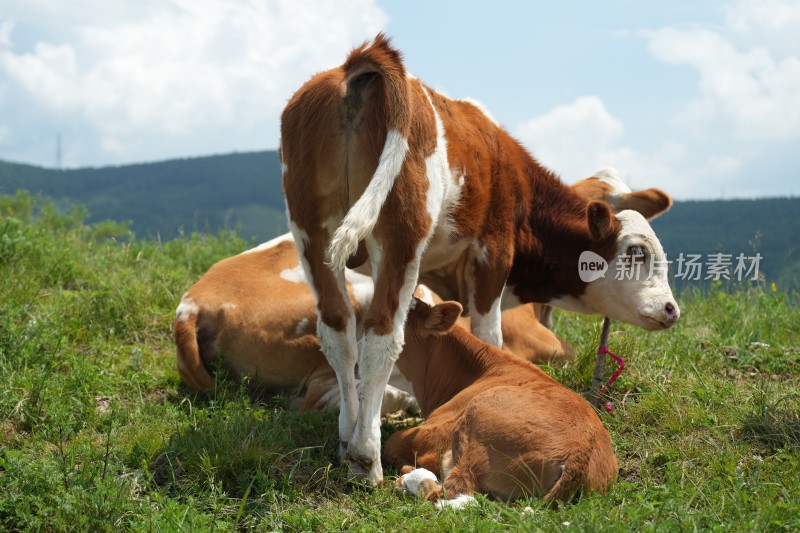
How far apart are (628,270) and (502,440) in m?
2.69

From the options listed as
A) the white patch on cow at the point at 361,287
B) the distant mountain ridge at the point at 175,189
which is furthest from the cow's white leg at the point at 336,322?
the distant mountain ridge at the point at 175,189

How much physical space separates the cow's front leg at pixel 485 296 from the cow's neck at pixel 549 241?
1.95 feet

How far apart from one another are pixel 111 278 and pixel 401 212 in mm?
5217

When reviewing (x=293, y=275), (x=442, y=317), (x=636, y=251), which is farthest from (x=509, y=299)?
(x=293, y=275)

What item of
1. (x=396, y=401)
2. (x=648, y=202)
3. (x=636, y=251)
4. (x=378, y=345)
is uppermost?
(x=648, y=202)

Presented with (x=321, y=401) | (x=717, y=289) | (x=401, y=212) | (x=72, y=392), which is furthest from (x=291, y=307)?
(x=717, y=289)

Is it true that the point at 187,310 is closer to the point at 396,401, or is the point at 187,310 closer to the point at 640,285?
the point at 396,401

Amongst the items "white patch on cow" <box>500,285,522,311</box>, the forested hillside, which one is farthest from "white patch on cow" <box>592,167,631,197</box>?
the forested hillside

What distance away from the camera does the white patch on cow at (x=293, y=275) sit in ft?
25.1

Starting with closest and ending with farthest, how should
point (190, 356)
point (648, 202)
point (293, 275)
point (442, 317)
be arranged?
point (442, 317), point (190, 356), point (293, 275), point (648, 202)

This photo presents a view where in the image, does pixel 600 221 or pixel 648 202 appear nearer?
pixel 600 221

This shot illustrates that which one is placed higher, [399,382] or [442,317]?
[442,317]

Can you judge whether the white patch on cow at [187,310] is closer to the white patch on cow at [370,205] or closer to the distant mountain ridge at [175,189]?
the white patch on cow at [370,205]

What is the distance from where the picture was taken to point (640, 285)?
7.33 meters
